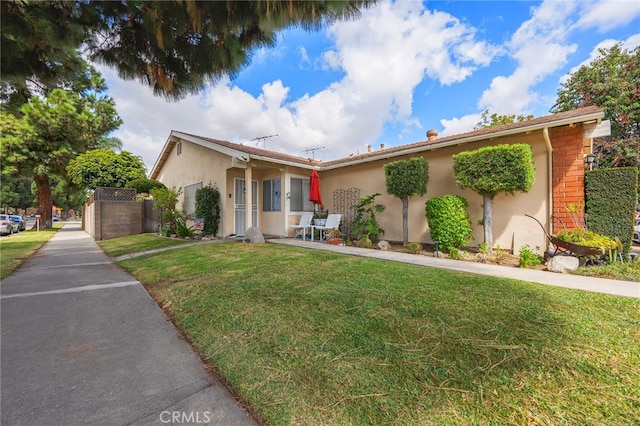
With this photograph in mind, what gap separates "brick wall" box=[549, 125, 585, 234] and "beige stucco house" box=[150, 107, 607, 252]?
0.06ft

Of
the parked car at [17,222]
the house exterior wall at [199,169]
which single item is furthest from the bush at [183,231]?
the parked car at [17,222]

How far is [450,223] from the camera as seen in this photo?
21.4 feet

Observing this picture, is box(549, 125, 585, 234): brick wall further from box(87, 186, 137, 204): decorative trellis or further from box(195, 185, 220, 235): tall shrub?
box(87, 186, 137, 204): decorative trellis

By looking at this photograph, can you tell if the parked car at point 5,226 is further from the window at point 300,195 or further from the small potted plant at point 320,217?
the small potted plant at point 320,217

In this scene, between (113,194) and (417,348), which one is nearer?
(417,348)

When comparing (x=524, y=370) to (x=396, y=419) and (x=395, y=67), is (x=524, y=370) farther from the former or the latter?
(x=395, y=67)

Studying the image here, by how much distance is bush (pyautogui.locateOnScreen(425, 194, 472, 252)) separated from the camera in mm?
6500

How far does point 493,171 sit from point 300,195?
6798 millimetres

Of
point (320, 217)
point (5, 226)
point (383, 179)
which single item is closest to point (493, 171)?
point (383, 179)

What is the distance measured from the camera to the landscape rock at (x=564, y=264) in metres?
4.92

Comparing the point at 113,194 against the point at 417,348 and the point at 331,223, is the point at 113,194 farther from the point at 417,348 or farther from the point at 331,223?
the point at 417,348

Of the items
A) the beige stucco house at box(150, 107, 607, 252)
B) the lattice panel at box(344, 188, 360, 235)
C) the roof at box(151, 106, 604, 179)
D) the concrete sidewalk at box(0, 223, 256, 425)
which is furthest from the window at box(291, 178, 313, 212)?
the concrete sidewalk at box(0, 223, 256, 425)

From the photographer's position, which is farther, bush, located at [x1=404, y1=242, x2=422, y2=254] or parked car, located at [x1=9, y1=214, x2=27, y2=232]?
parked car, located at [x1=9, y1=214, x2=27, y2=232]

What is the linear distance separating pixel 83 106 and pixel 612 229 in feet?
91.5
